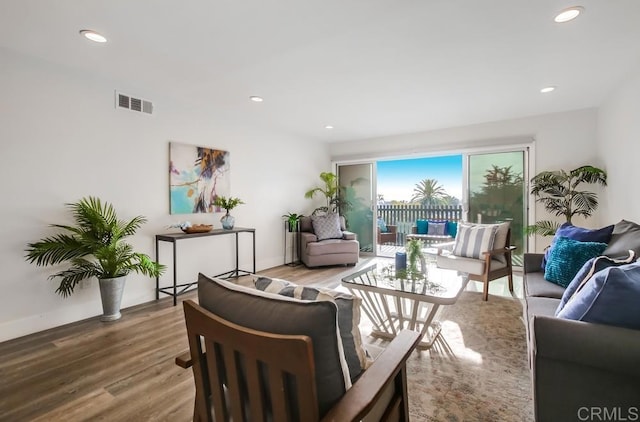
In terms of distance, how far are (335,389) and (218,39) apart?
8.11ft

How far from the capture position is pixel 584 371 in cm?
126

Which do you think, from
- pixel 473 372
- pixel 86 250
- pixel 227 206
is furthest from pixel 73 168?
pixel 473 372

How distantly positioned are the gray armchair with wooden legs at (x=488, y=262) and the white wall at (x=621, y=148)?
112 centimetres

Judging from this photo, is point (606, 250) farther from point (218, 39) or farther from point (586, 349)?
point (218, 39)

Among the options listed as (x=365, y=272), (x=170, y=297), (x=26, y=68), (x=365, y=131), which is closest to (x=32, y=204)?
(x=26, y=68)

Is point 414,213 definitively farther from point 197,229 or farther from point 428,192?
point 197,229

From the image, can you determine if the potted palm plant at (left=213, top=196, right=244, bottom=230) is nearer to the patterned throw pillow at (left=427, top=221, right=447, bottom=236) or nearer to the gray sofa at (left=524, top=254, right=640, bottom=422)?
the gray sofa at (left=524, top=254, right=640, bottom=422)

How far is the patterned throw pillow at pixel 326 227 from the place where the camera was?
17.3ft

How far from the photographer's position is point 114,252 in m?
Answer: 2.79

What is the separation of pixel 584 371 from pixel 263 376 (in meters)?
1.37

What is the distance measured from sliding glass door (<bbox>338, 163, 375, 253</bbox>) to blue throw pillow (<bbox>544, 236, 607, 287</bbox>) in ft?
12.3

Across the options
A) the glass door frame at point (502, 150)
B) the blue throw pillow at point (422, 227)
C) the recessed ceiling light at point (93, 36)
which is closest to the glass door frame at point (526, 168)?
the glass door frame at point (502, 150)

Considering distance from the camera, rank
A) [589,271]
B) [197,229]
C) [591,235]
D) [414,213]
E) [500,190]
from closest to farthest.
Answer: [589,271], [591,235], [197,229], [500,190], [414,213]

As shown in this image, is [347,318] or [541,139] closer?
[347,318]
